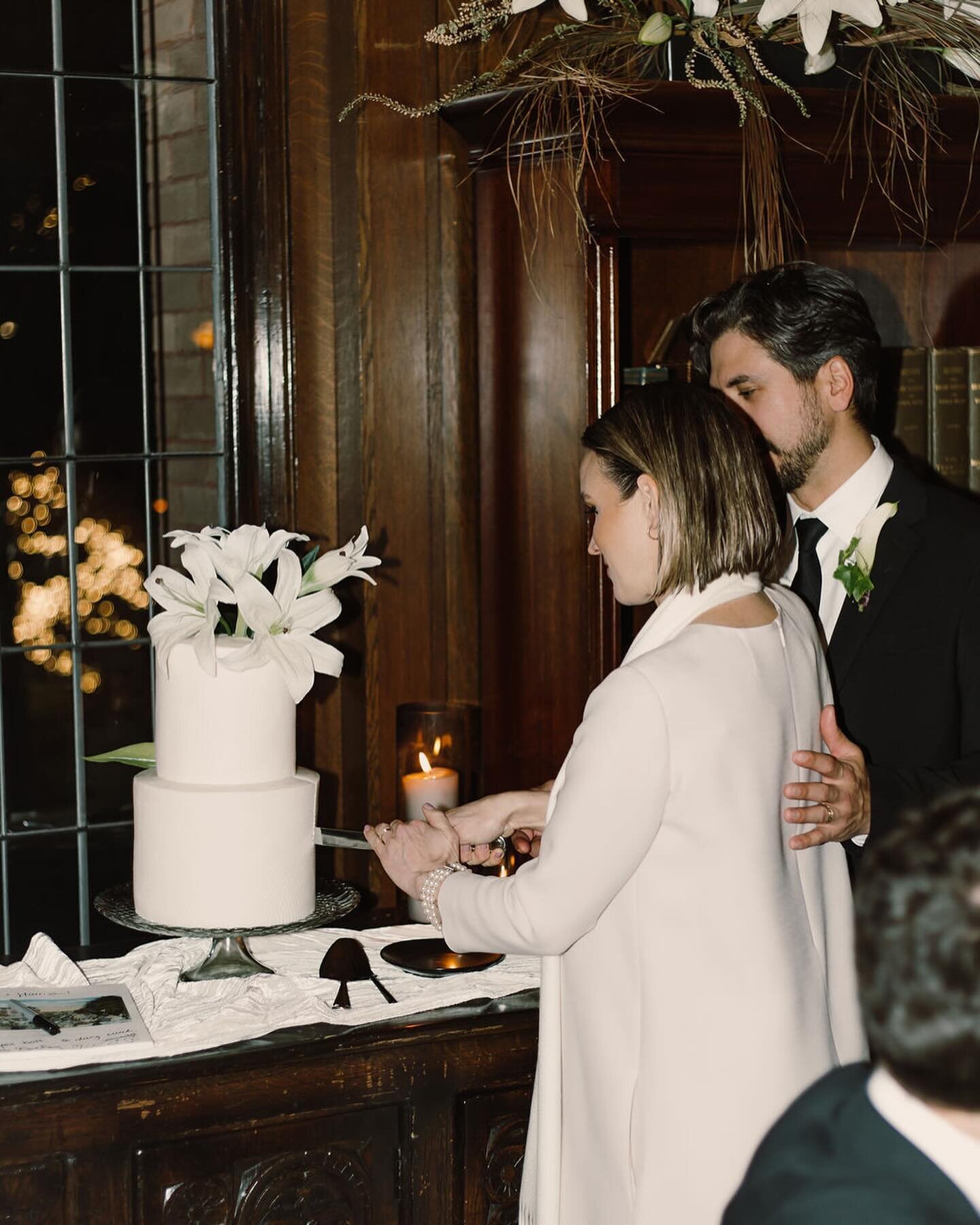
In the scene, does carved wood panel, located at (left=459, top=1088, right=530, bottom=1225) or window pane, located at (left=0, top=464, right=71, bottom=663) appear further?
window pane, located at (left=0, top=464, right=71, bottom=663)

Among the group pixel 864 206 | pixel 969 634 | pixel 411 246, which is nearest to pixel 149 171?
pixel 411 246

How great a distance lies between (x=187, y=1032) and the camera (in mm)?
1914

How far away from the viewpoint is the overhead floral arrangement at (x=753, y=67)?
2.64 m

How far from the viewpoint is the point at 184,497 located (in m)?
3.19

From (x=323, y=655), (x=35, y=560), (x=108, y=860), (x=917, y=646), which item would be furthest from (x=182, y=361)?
(x=917, y=646)

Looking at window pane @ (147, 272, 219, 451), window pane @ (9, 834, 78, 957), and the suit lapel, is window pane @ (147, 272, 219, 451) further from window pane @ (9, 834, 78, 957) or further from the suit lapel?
the suit lapel

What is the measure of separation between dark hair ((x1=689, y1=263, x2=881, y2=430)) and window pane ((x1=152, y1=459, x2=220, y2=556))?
1.32m

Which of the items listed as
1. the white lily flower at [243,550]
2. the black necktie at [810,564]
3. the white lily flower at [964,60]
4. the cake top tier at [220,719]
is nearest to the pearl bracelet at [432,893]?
the cake top tier at [220,719]

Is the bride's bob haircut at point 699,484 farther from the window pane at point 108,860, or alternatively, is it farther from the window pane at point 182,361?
the window pane at point 108,860

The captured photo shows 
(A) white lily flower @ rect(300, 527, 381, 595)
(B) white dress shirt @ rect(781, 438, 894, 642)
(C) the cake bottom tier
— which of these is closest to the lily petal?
(B) white dress shirt @ rect(781, 438, 894, 642)

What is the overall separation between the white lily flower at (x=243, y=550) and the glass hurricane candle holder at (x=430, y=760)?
1.59 ft

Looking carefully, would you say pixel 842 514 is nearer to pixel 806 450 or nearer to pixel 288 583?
pixel 806 450

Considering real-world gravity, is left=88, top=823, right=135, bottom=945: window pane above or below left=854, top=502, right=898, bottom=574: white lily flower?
below

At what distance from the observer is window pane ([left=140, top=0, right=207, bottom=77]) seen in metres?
3.06
